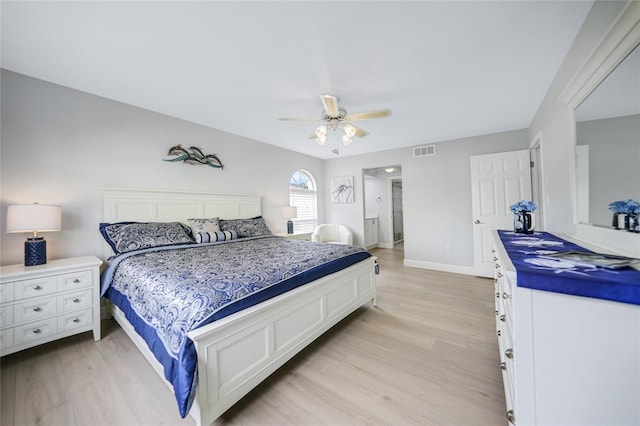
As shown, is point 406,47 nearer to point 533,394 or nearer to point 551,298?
point 551,298

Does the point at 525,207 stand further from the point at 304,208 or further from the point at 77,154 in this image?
the point at 77,154

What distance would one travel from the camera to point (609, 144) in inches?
49.0

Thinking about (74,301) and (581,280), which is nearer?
(581,280)

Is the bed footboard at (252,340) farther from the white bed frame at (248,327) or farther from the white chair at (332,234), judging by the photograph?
Result: the white chair at (332,234)

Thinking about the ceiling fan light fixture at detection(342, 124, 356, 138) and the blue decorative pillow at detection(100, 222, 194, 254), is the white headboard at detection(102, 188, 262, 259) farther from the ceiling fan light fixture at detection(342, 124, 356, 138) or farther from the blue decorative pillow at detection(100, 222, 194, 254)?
the ceiling fan light fixture at detection(342, 124, 356, 138)

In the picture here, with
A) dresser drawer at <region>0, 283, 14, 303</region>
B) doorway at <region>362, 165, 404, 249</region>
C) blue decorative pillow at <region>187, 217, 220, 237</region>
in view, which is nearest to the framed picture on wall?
doorway at <region>362, 165, 404, 249</region>

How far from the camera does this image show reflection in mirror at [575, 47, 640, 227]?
Answer: 1050 mm

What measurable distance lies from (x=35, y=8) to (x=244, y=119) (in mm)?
1930

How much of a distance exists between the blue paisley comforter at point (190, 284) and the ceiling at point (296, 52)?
171 cm

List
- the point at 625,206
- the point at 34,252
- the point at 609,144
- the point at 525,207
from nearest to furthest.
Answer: the point at 625,206
the point at 609,144
the point at 34,252
the point at 525,207

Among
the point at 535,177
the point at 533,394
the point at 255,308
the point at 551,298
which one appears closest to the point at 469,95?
the point at 535,177

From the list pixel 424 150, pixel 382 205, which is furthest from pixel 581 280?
pixel 382 205

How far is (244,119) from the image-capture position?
3.24 meters

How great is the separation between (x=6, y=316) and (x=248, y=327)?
78.7 inches
